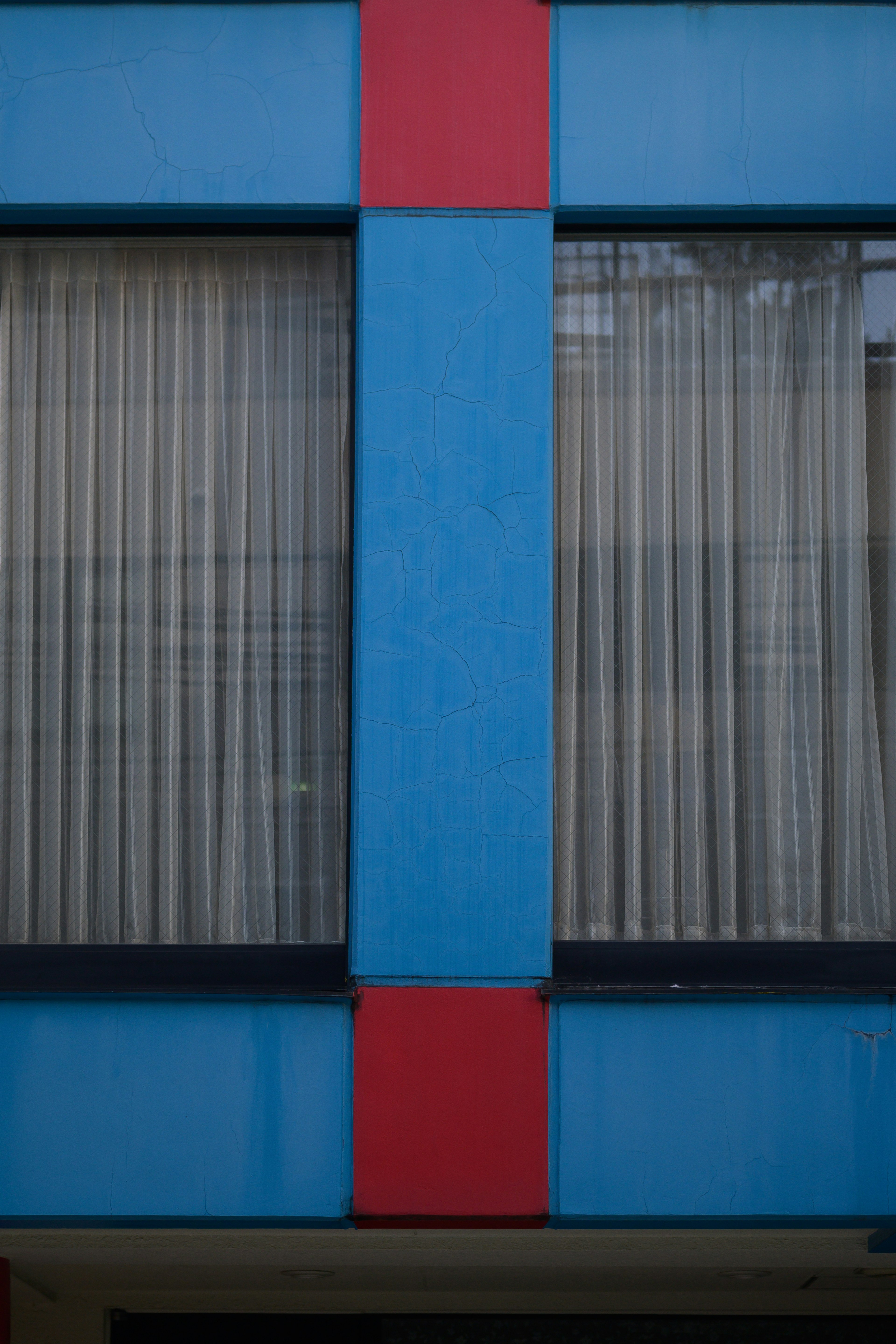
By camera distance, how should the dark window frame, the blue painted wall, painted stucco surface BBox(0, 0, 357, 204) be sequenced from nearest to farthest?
the blue painted wall → the dark window frame → painted stucco surface BBox(0, 0, 357, 204)

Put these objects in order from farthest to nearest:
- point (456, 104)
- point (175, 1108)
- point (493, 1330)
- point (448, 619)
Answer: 1. point (493, 1330)
2. point (456, 104)
3. point (448, 619)
4. point (175, 1108)

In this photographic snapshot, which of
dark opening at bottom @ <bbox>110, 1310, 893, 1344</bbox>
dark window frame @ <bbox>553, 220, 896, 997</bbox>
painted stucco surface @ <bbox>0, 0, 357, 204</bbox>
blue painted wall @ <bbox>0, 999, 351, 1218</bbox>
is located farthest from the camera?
dark opening at bottom @ <bbox>110, 1310, 893, 1344</bbox>

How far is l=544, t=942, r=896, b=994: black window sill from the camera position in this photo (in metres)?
3.21

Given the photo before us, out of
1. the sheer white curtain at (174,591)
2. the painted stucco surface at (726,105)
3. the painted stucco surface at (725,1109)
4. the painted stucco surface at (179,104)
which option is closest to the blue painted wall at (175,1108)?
the sheer white curtain at (174,591)

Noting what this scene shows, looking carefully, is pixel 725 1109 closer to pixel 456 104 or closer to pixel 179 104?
pixel 456 104

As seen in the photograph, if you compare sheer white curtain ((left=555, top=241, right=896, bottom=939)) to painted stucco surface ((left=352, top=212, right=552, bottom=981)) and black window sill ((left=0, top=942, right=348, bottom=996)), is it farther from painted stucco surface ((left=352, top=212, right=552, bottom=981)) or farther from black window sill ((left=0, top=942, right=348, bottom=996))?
black window sill ((left=0, top=942, right=348, bottom=996))

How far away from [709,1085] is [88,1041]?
1.67 metres

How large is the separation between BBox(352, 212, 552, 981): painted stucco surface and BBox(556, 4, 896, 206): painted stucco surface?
31 cm

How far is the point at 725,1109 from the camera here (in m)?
3.08

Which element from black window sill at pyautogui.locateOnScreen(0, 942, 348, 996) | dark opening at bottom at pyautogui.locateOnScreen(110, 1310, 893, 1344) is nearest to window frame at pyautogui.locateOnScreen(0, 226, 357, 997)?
black window sill at pyautogui.locateOnScreen(0, 942, 348, 996)

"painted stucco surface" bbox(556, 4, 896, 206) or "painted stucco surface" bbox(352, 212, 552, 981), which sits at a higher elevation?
"painted stucco surface" bbox(556, 4, 896, 206)

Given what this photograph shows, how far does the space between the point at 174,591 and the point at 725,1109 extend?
2.11 meters

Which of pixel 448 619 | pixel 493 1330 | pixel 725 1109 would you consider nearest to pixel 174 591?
pixel 448 619

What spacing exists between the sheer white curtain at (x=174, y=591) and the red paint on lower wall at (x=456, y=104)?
352 millimetres
